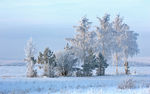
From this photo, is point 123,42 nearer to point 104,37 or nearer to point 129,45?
point 129,45

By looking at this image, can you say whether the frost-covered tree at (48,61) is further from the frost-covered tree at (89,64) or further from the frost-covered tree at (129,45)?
the frost-covered tree at (129,45)

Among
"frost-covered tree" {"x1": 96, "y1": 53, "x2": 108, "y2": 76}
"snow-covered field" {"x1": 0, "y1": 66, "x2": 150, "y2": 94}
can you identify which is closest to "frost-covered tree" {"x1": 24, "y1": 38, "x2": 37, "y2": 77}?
"frost-covered tree" {"x1": 96, "y1": 53, "x2": 108, "y2": 76}

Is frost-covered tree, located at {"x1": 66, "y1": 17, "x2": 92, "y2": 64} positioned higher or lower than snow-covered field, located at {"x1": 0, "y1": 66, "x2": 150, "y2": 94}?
higher

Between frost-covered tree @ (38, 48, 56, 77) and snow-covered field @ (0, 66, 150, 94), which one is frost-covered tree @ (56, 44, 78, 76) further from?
snow-covered field @ (0, 66, 150, 94)

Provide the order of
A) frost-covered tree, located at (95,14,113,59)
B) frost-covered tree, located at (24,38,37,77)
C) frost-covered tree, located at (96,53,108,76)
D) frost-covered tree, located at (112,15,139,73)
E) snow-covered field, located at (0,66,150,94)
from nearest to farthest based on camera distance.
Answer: snow-covered field, located at (0,66,150,94), frost-covered tree, located at (24,38,37,77), frost-covered tree, located at (96,53,108,76), frost-covered tree, located at (95,14,113,59), frost-covered tree, located at (112,15,139,73)

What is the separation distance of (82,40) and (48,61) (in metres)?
8.73

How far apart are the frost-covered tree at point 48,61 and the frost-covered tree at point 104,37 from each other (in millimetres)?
11073

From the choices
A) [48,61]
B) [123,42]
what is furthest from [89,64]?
[123,42]

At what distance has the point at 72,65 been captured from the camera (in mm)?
53906

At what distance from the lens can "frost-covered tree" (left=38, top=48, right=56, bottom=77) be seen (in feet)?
167

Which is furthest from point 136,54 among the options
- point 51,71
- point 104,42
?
point 51,71

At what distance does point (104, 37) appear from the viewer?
60375 mm

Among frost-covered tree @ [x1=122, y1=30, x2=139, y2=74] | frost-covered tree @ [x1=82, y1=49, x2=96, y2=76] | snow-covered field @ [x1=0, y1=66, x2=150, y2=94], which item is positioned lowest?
snow-covered field @ [x1=0, y1=66, x2=150, y2=94]

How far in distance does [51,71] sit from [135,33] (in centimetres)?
2145
